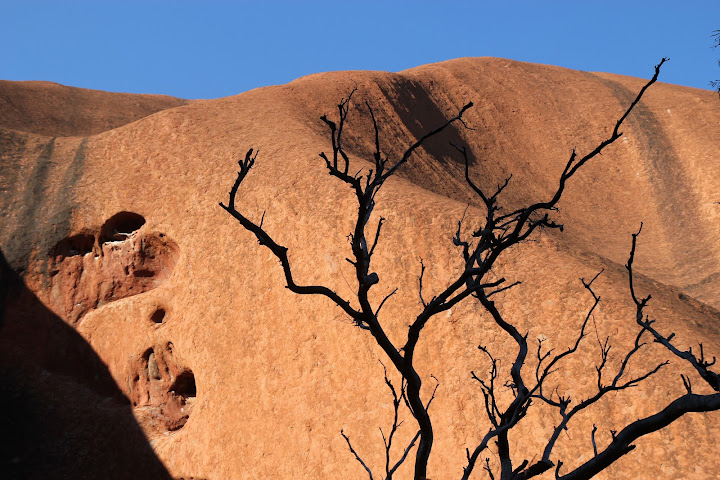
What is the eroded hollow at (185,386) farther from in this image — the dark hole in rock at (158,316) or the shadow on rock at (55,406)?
the dark hole in rock at (158,316)

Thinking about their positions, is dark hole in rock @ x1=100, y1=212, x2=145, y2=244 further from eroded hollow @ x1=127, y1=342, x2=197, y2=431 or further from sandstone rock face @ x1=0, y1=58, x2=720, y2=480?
eroded hollow @ x1=127, y1=342, x2=197, y2=431

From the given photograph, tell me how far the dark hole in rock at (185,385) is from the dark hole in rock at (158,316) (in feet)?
6.88

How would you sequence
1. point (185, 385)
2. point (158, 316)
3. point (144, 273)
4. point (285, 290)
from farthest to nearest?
point (144, 273) < point (158, 316) < point (185, 385) < point (285, 290)

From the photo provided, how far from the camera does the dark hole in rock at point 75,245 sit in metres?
23.4

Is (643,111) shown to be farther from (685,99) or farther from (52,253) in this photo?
(52,253)

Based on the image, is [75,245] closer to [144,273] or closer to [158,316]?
[144,273]

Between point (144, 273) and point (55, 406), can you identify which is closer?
point (55, 406)

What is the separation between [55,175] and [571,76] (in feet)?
112

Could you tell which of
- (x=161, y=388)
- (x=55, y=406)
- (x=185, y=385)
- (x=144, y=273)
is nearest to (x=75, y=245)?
(x=144, y=273)

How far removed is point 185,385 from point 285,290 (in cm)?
489

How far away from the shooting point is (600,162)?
37406mm

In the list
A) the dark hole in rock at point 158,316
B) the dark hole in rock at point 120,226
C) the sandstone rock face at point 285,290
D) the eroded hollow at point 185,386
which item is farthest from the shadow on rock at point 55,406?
the dark hole in rock at point 120,226

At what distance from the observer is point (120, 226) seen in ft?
78.6

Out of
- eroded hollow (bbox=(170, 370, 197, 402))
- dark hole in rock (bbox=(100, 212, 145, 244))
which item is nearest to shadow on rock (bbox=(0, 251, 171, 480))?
eroded hollow (bbox=(170, 370, 197, 402))
